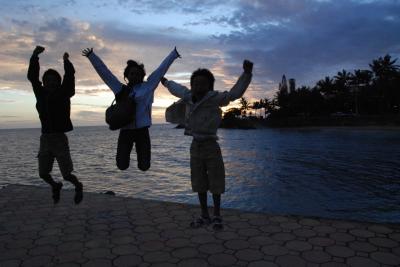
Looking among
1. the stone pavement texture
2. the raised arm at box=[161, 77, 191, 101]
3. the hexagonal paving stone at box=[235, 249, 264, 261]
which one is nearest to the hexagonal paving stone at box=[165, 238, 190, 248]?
the stone pavement texture

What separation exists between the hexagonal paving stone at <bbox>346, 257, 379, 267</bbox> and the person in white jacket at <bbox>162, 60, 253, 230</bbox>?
5.52ft

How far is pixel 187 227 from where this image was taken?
6.27m

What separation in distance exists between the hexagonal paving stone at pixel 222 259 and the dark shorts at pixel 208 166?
84 centimetres

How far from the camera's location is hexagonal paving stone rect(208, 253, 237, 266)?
4.71 m

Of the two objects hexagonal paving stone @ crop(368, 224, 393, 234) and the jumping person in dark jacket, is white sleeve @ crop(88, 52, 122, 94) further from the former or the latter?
hexagonal paving stone @ crop(368, 224, 393, 234)

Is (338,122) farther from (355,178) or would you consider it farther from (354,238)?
(354,238)

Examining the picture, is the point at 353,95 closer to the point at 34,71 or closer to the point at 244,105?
the point at 244,105

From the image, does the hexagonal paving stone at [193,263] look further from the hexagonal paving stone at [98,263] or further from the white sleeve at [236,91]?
the white sleeve at [236,91]

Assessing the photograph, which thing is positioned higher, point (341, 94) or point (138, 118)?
point (341, 94)

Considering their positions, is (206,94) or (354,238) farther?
(354,238)

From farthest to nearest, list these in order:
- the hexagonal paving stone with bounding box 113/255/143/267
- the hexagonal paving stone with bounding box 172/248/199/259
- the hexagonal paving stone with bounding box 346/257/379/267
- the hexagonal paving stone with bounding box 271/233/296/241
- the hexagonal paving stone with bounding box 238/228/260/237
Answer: the hexagonal paving stone with bounding box 238/228/260/237 → the hexagonal paving stone with bounding box 271/233/296/241 → the hexagonal paving stone with bounding box 172/248/199/259 → the hexagonal paving stone with bounding box 113/255/143/267 → the hexagonal paving stone with bounding box 346/257/379/267

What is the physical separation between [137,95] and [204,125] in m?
0.99

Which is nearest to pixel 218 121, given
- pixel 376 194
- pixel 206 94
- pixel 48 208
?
pixel 206 94

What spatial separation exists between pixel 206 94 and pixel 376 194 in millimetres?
12897
